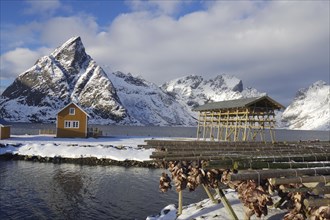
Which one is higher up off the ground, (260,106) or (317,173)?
(260,106)

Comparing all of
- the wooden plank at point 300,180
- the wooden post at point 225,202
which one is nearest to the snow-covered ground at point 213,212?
the wooden post at point 225,202

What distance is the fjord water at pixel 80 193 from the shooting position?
24625 millimetres

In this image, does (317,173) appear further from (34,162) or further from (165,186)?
(34,162)

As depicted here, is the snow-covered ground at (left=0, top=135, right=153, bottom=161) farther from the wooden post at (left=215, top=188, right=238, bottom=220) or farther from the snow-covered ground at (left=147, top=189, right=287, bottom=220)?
the wooden post at (left=215, top=188, right=238, bottom=220)

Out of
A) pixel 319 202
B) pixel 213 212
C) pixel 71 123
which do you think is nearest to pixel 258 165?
pixel 319 202

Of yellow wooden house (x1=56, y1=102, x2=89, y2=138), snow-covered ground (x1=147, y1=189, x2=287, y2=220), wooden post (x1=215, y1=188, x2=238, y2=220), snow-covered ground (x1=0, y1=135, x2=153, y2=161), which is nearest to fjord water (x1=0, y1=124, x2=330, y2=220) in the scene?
snow-covered ground (x1=0, y1=135, x2=153, y2=161)

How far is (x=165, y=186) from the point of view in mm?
14477

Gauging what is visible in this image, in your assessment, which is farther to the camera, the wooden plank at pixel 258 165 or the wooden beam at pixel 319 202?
the wooden plank at pixel 258 165

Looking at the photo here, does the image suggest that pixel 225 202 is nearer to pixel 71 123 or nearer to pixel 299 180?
pixel 299 180

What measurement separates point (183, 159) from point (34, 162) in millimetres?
41910

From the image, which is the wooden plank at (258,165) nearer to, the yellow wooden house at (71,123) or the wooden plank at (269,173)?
the wooden plank at (269,173)

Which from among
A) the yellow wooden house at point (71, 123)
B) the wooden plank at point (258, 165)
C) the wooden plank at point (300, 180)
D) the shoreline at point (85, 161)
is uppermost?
the yellow wooden house at point (71, 123)

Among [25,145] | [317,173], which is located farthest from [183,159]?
[25,145]

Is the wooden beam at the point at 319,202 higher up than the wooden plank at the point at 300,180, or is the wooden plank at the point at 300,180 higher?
the wooden plank at the point at 300,180
